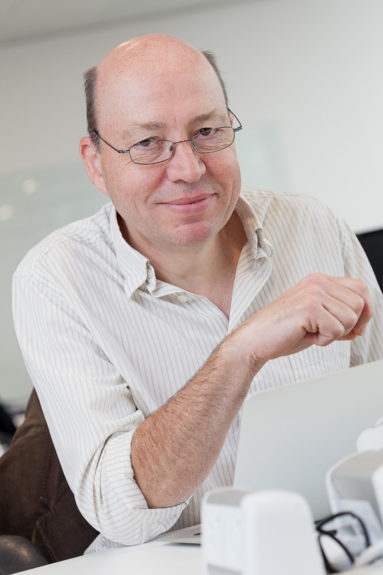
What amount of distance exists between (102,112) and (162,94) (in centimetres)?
14

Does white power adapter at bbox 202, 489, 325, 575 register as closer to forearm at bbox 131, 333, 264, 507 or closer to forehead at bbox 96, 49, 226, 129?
forearm at bbox 131, 333, 264, 507

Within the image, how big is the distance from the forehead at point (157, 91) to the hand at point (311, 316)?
0.46 meters

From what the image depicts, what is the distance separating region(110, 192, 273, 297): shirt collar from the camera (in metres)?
1.47

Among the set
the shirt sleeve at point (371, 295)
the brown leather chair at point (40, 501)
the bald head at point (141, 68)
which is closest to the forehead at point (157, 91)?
the bald head at point (141, 68)

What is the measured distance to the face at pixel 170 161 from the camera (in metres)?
1.42

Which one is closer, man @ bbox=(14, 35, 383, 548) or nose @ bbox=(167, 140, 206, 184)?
man @ bbox=(14, 35, 383, 548)

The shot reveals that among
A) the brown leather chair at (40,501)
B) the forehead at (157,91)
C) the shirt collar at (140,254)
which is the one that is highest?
the forehead at (157,91)

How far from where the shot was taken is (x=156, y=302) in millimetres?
1483

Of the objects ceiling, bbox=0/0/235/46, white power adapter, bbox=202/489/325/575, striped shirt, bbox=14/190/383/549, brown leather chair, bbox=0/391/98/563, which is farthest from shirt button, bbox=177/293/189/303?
ceiling, bbox=0/0/235/46

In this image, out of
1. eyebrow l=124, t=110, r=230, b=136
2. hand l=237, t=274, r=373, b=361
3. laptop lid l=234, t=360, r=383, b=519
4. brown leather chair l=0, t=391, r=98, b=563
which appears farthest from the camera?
brown leather chair l=0, t=391, r=98, b=563

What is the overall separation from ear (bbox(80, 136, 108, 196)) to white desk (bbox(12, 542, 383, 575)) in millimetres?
678

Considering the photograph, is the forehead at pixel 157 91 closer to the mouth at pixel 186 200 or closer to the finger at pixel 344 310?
the mouth at pixel 186 200

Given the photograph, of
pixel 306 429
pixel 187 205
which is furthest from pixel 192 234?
pixel 306 429

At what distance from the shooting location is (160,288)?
1.48 m
